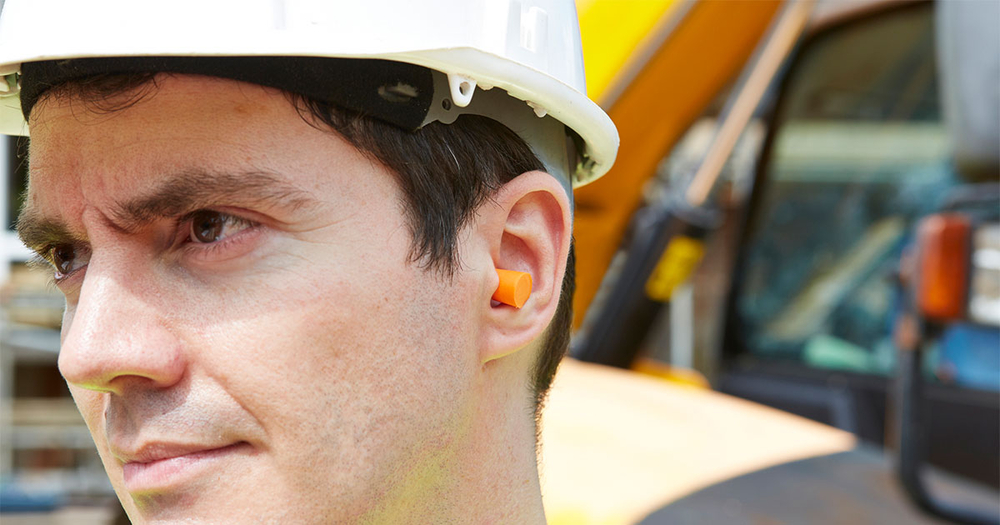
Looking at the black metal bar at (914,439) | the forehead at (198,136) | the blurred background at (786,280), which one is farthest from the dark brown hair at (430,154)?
the black metal bar at (914,439)

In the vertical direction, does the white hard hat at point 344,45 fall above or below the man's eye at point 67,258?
above

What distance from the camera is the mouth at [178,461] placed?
1.25 meters

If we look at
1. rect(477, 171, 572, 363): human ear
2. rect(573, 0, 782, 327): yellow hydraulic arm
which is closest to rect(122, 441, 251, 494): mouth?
rect(477, 171, 572, 363): human ear

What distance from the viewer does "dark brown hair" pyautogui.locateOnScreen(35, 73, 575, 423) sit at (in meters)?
1.30

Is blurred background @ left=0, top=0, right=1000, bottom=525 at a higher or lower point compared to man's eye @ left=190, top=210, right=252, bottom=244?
lower

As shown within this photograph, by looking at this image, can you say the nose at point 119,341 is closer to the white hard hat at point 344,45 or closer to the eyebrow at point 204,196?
the eyebrow at point 204,196

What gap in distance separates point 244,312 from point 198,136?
221 millimetres

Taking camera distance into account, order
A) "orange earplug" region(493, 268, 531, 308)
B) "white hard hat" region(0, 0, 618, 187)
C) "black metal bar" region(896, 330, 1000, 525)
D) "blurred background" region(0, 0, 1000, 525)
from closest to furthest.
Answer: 1. "white hard hat" region(0, 0, 618, 187)
2. "orange earplug" region(493, 268, 531, 308)
3. "black metal bar" region(896, 330, 1000, 525)
4. "blurred background" region(0, 0, 1000, 525)

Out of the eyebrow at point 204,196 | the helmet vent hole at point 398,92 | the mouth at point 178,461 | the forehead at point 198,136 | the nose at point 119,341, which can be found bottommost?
the mouth at point 178,461

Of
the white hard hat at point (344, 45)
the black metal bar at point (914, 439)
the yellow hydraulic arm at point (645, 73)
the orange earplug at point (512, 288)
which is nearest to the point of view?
the white hard hat at point (344, 45)

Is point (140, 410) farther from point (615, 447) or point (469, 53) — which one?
point (615, 447)

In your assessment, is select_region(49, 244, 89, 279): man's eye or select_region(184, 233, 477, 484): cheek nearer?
select_region(184, 233, 477, 484): cheek

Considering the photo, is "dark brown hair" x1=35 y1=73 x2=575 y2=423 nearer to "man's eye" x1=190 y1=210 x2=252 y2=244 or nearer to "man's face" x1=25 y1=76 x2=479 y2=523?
"man's face" x1=25 y1=76 x2=479 y2=523

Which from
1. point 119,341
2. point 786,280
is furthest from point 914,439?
point 119,341
